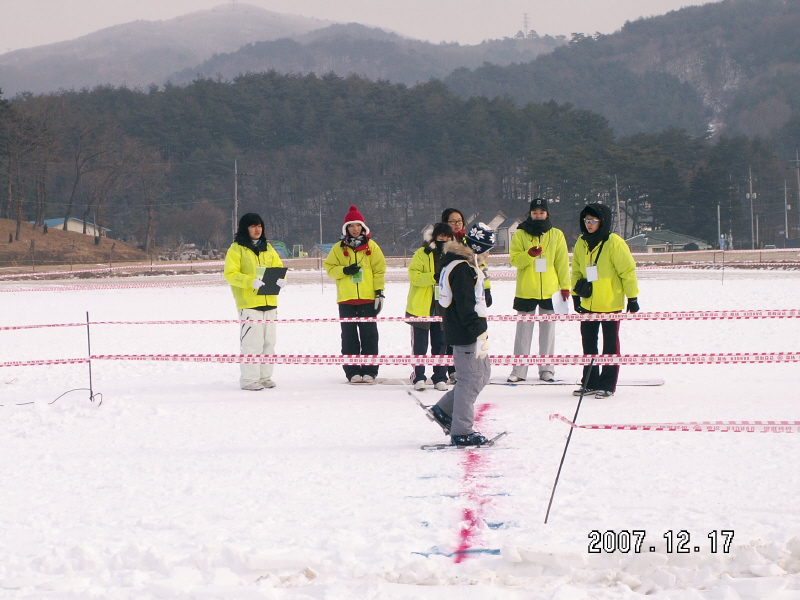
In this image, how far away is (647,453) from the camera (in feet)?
18.5

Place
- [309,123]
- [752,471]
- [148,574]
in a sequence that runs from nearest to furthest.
Answer: [148,574], [752,471], [309,123]

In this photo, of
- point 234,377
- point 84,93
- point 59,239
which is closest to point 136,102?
point 84,93

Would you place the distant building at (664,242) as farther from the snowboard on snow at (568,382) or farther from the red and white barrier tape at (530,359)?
the red and white barrier tape at (530,359)

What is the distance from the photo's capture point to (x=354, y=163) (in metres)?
107

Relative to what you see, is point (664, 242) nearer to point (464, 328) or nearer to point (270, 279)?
point (270, 279)

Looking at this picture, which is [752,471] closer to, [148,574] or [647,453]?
[647,453]

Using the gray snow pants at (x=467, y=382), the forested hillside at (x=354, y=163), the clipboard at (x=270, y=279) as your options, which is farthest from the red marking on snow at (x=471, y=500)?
the forested hillside at (x=354, y=163)

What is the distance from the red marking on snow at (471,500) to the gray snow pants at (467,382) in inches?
8.6

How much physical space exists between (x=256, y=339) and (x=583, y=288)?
3323 mm

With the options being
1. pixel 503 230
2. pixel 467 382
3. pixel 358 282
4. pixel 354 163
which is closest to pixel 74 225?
pixel 354 163

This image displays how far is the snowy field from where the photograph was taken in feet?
12.5

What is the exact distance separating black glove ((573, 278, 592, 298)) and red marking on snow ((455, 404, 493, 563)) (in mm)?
2591

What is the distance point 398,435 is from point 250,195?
344 feet

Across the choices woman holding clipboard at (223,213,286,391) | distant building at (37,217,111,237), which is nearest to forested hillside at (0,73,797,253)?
distant building at (37,217,111,237)
